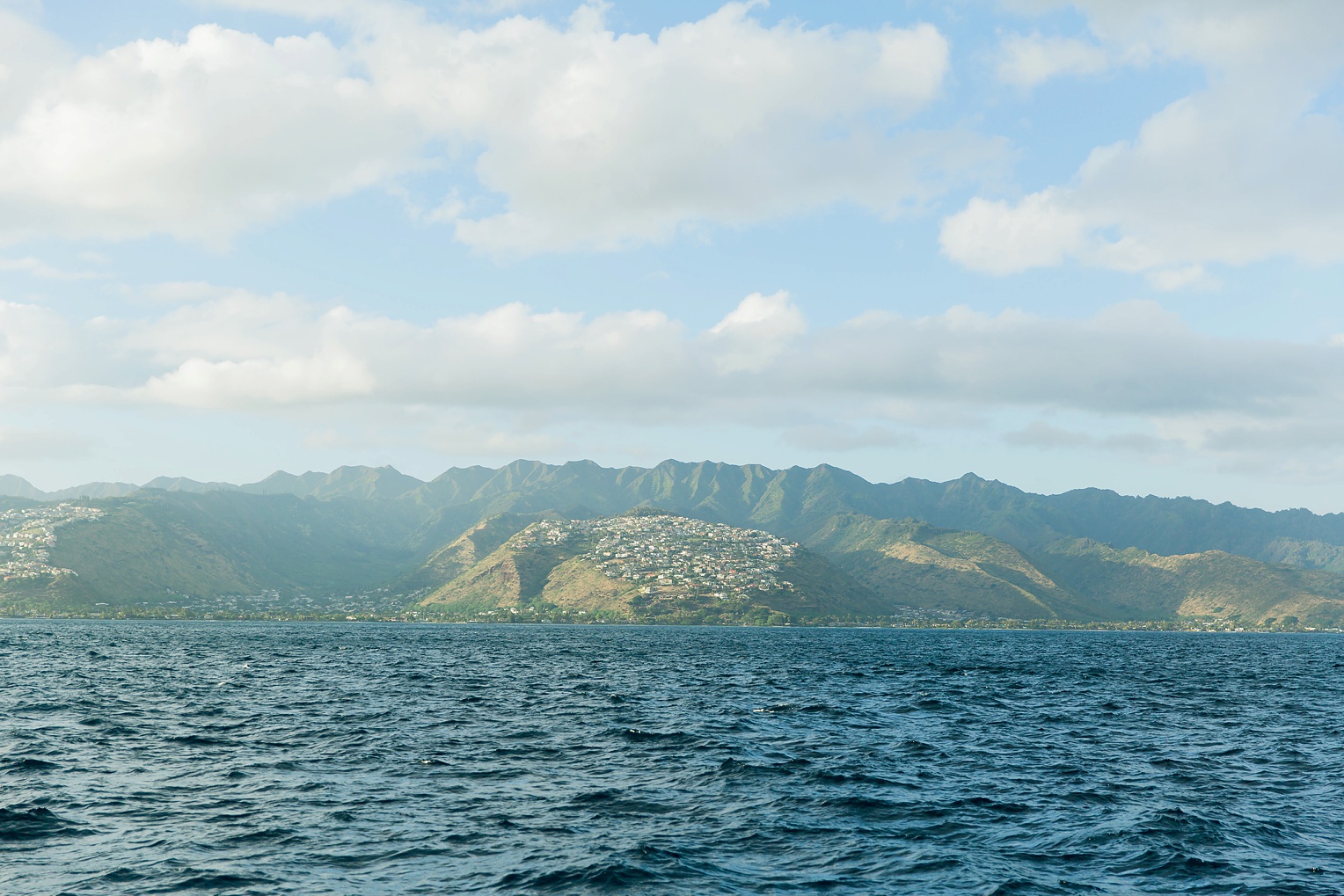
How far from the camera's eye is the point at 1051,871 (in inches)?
1323

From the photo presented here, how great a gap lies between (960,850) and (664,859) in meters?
12.4

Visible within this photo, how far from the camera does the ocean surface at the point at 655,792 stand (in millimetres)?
32656

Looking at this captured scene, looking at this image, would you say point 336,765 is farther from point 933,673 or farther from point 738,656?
point 738,656

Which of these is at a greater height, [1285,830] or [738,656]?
[1285,830]

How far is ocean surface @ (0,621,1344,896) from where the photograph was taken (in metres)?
32.7

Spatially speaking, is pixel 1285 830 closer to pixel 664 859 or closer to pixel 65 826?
pixel 664 859

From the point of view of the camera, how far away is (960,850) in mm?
36375

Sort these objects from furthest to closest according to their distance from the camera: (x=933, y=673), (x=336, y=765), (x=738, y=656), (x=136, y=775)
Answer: (x=738, y=656) < (x=933, y=673) < (x=336, y=765) < (x=136, y=775)

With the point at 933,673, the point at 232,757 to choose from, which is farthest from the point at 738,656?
the point at 232,757

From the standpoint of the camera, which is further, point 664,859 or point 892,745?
point 892,745

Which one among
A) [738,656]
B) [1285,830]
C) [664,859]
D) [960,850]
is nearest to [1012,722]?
[1285,830]

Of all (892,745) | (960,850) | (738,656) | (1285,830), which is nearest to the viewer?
(960,850)

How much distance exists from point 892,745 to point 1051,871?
29.4 metres

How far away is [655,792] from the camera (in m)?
46.3
